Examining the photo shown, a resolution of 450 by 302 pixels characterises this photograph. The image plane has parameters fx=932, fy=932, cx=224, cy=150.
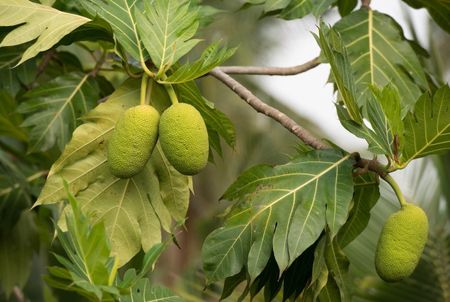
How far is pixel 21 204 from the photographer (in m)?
2.60

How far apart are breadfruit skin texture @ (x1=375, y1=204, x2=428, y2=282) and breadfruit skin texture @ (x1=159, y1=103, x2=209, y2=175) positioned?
33 centimetres

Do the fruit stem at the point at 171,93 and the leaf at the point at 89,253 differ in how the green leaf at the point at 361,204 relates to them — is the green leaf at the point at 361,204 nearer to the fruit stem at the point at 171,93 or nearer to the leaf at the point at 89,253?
the fruit stem at the point at 171,93

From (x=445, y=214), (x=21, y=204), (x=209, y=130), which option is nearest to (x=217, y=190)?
(x=445, y=214)

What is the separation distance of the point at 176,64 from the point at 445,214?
1.88m

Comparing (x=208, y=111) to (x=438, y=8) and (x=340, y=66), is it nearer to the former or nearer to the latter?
(x=340, y=66)

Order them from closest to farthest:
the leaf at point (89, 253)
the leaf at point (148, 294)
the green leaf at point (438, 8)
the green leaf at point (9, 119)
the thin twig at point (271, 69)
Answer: the leaf at point (89, 253) → the leaf at point (148, 294) → the thin twig at point (271, 69) → the green leaf at point (438, 8) → the green leaf at point (9, 119)

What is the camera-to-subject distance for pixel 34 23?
160 centimetres

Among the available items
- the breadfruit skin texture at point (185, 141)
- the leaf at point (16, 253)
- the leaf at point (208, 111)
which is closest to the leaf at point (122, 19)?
the leaf at point (208, 111)

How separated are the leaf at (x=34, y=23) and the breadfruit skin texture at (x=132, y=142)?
0.20 meters

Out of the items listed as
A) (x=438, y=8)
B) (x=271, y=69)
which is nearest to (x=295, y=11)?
(x=271, y=69)

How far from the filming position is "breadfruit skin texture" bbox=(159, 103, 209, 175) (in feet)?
4.70

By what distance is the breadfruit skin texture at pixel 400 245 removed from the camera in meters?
1.50

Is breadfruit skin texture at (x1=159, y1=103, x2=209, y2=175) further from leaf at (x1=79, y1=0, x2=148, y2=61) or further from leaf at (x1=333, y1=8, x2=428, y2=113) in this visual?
leaf at (x1=333, y1=8, x2=428, y2=113)

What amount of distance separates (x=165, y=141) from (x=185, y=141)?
34 millimetres
